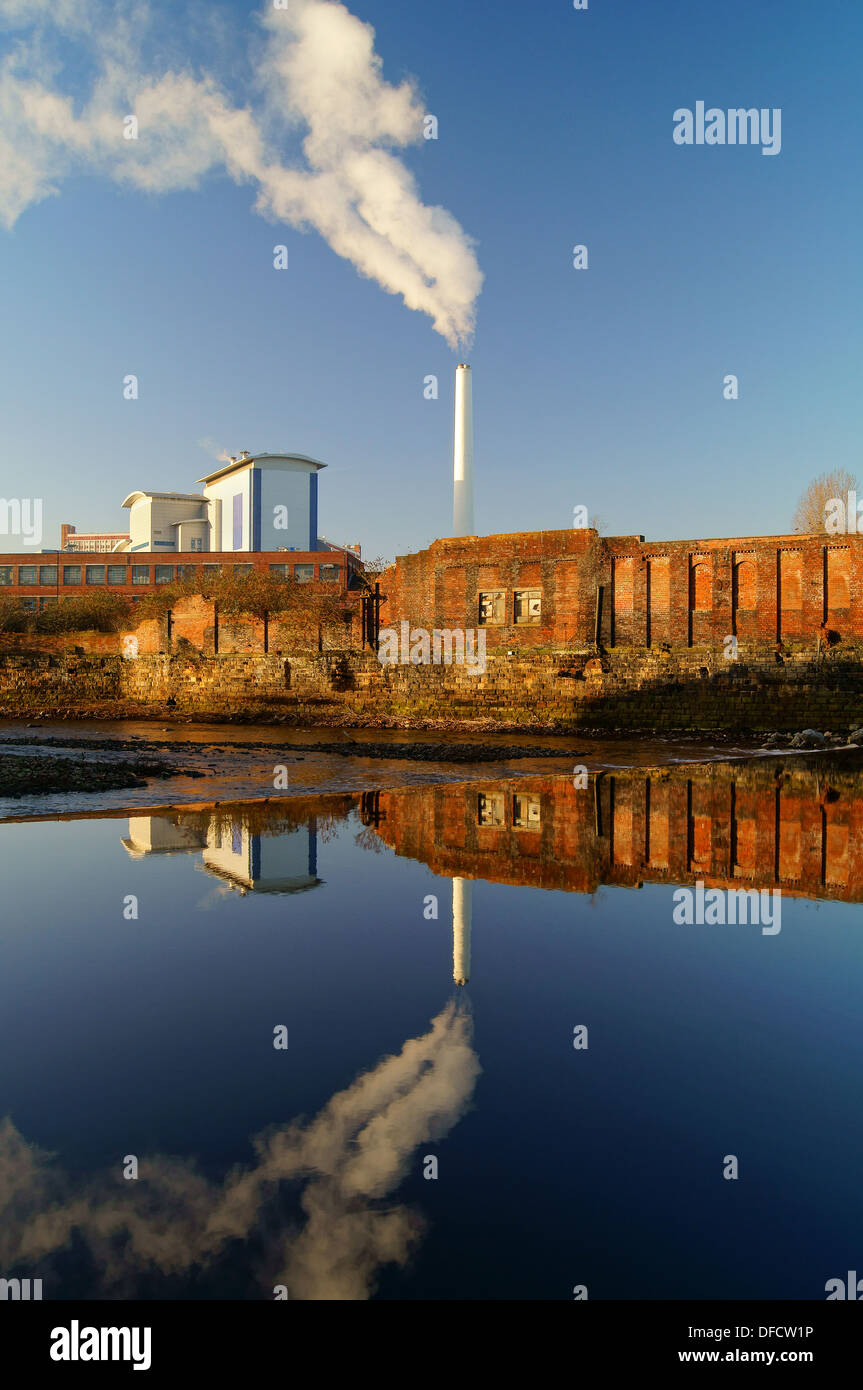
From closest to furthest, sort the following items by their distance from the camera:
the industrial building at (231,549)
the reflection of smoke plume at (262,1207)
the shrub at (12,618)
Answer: the reflection of smoke plume at (262,1207)
the shrub at (12,618)
the industrial building at (231,549)

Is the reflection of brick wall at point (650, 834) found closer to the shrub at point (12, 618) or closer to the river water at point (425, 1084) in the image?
the river water at point (425, 1084)

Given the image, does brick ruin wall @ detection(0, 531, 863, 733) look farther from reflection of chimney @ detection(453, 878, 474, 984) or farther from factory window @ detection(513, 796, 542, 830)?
reflection of chimney @ detection(453, 878, 474, 984)

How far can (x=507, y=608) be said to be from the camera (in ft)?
104

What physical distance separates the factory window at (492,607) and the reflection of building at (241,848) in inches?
917

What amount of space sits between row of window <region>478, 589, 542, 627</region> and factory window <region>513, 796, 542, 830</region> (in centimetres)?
2007

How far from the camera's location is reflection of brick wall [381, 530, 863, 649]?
26359mm

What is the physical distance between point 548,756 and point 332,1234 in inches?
650

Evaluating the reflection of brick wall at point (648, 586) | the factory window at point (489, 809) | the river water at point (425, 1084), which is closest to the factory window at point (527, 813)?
the factory window at point (489, 809)

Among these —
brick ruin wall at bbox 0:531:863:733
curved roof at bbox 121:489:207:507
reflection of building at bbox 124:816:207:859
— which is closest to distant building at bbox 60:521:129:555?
curved roof at bbox 121:489:207:507

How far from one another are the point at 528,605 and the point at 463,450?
1180cm

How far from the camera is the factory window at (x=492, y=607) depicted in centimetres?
3191

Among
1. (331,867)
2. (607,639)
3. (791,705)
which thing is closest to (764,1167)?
(331,867)

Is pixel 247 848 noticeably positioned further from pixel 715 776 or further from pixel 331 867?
pixel 715 776

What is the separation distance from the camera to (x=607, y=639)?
2966 centimetres
